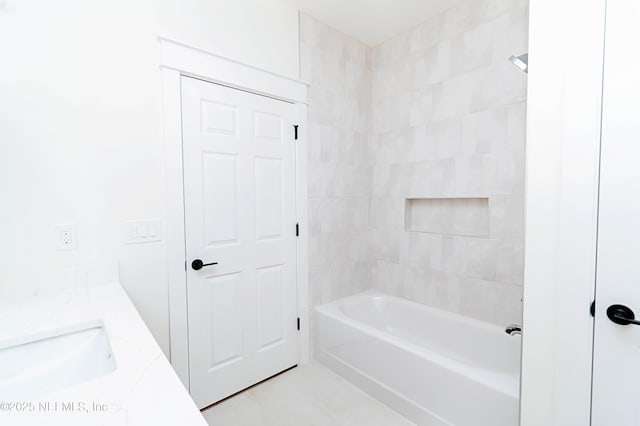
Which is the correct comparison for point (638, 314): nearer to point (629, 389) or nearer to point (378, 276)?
point (629, 389)

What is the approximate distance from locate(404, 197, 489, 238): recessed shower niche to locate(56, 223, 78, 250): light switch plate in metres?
2.27

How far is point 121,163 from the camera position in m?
1.57

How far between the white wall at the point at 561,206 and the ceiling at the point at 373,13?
1.41 m

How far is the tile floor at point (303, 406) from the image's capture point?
1771 mm

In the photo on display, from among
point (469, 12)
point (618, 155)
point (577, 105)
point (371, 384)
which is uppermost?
point (469, 12)

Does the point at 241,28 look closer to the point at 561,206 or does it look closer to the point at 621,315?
the point at 561,206

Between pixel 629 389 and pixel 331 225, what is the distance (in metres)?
1.88

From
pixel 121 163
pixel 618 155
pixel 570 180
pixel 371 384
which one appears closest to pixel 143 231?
pixel 121 163

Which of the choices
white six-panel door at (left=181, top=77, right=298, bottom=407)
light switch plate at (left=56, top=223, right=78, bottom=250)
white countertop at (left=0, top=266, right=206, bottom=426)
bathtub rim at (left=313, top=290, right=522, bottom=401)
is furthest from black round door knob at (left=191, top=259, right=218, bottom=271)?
bathtub rim at (left=313, top=290, right=522, bottom=401)

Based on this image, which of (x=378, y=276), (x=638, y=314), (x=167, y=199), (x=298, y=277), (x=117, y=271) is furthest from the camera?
(x=378, y=276)

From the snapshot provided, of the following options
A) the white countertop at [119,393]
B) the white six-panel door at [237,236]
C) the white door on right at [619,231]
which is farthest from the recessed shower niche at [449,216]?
the white countertop at [119,393]

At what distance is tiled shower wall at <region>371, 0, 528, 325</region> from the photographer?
194 cm

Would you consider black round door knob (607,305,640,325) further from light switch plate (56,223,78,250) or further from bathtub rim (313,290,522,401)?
light switch plate (56,223,78,250)

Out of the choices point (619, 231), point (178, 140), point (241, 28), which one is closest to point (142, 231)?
point (178, 140)
